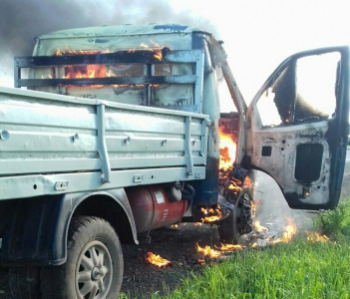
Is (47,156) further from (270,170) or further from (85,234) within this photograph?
(270,170)

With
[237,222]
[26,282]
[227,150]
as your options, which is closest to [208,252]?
[237,222]

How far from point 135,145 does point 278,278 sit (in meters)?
1.52

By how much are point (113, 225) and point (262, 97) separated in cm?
301

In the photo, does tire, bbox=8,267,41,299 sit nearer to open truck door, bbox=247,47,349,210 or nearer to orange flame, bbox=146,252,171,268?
orange flame, bbox=146,252,171,268

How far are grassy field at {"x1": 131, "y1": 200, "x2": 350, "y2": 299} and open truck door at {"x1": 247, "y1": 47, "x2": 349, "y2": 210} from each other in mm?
919

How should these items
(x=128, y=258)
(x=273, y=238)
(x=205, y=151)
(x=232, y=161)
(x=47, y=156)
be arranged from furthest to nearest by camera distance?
(x=273, y=238) < (x=232, y=161) < (x=128, y=258) < (x=205, y=151) < (x=47, y=156)

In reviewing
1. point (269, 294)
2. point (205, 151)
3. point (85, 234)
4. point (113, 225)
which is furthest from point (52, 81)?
point (269, 294)

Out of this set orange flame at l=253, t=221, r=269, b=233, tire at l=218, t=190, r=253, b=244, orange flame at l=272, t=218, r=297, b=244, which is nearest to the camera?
tire at l=218, t=190, r=253, b=244

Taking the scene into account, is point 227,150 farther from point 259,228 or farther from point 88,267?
point 88,267

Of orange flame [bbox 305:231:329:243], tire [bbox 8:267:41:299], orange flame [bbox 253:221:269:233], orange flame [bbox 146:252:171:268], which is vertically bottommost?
orange flame [bbox 146:252:171:268]

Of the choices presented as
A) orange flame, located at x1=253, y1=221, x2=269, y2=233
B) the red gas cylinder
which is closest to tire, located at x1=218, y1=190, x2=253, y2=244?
orange flame, located at x1=253, y1=221, x2=269, y2=233

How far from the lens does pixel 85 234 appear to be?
11.4 ft

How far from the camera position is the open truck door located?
572 cm

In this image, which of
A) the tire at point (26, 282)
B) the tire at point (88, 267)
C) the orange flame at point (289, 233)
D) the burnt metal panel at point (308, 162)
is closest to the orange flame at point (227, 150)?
the burnt metal panel at point (308, 162)
